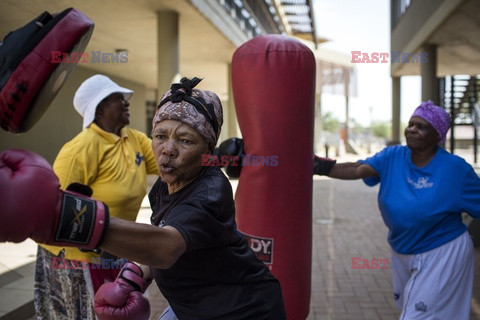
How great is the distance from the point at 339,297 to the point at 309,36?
20.2m

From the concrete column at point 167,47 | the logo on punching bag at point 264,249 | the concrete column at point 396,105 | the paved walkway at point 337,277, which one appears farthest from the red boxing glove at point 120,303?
the concrete column at point 396,105

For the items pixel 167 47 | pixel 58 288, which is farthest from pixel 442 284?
pixel 167 47

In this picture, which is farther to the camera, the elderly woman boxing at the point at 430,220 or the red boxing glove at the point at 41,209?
the elderly woman boxing at the point at 430,220

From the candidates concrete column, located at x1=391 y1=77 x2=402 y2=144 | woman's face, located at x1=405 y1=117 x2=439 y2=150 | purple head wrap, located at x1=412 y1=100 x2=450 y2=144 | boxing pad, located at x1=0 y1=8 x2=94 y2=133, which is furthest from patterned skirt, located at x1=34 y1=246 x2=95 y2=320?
concrete column, located at x1=391 y1=77 x2=402 y2=144

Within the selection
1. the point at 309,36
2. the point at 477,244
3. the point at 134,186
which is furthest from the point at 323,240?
the point at 309,36

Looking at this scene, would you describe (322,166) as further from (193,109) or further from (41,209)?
(41,209)

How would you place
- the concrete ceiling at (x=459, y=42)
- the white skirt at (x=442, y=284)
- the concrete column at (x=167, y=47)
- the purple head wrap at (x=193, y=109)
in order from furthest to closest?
the concrete column at (x=167, y=47) < the concrete ceiling at (x=459, y=42) < the white skirt at (x=442, y=284) < the purple head wrap at (x=193, y=109)

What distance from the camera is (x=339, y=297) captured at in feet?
14.4

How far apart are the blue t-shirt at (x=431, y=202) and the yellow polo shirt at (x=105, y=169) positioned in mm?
1723

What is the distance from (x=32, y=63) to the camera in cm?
121

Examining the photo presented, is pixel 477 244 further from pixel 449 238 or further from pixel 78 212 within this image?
pixel 78 212

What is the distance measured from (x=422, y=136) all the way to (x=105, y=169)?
6.87 ft

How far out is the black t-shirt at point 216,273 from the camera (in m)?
1.60

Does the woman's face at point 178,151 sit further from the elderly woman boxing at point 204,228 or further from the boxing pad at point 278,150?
the boxing pad at point 278,150
